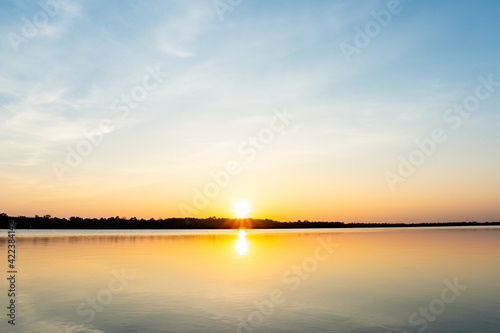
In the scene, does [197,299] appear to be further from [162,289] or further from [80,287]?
[80,287]

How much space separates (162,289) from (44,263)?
26.8 metres

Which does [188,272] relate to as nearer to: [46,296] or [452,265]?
[46,296]

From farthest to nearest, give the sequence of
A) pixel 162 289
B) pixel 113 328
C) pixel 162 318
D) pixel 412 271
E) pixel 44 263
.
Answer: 1. pixel 44 263
2. pixel 412 271
3. pixel 162 289
4. pixel 162 318
5. pixel 113 328

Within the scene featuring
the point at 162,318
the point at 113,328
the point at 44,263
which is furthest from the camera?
the point at 44,263

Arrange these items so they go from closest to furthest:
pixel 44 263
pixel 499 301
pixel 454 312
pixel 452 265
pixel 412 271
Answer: pixel 454 312
pixel 499 301
pixel 412 271
pixel 452 265
pixel 44 263

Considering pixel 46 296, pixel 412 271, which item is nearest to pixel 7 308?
pixel 46 296

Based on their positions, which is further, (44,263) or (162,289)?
(44,263)

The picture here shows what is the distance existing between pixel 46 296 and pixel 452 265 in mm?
42290

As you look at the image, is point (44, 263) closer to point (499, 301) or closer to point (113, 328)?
point (113, 328)

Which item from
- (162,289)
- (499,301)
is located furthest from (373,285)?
(162,289)

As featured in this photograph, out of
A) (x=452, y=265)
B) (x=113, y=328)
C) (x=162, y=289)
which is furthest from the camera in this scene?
(x=452, y=265)

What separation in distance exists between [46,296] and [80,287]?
13.9 feet

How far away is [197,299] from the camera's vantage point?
96.2 ft

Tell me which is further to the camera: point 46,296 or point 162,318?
point 46,296
